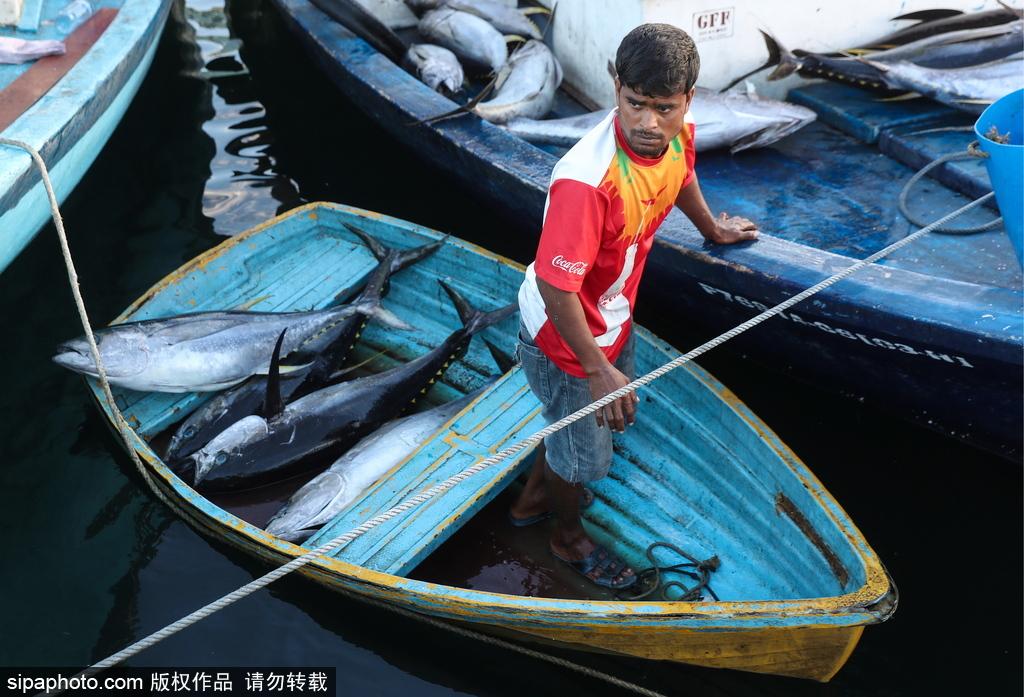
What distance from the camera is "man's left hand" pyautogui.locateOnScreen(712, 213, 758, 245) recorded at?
13.4 ft

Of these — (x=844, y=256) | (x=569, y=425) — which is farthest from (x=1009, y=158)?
(x=569, y=425)

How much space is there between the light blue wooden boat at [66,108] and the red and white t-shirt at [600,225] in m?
3.06

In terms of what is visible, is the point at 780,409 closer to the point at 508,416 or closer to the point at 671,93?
the point at 508,416

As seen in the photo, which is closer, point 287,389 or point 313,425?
point 313,425

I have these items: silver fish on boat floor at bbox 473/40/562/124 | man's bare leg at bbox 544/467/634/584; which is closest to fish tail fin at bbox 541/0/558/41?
silver fish on boat floor at bbox 473/40/562/124

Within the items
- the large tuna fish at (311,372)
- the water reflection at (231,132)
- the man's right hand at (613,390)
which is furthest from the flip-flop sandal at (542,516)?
the water reflection at (231,132)

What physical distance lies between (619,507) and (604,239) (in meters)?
1.64

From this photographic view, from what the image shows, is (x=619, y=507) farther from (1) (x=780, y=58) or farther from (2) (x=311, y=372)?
(1) (x=780, y=58)

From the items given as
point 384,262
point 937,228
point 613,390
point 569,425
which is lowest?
point 384,262

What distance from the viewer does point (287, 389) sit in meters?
4.72

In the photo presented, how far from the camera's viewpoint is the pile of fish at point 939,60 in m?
5.26

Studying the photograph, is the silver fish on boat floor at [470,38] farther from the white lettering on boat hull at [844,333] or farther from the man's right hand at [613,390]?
the man's right hand at [613,390]

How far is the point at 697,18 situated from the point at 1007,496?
3148 millimetres

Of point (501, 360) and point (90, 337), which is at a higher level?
point (90, 337)
